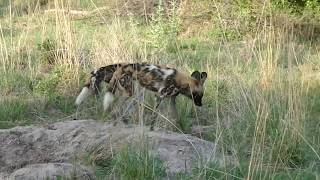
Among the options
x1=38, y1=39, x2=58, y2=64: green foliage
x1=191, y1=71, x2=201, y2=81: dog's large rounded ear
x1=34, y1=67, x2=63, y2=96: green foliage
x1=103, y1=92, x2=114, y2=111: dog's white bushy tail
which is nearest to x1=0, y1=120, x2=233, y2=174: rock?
x1=103, y1=92, x2=114, y2=111: dog's white bushy tail

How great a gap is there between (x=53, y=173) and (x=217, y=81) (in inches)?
111

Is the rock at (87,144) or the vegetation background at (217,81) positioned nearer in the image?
the vegetation background at (217,81)

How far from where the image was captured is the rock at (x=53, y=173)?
368cm

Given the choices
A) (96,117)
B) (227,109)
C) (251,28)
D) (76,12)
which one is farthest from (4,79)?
(76,12)

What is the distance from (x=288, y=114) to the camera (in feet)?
14.6

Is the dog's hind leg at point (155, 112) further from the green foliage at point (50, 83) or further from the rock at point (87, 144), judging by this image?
the green foliage at point (50, 83)

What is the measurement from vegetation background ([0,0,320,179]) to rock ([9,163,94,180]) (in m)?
0.15

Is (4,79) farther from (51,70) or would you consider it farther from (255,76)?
(255,76)

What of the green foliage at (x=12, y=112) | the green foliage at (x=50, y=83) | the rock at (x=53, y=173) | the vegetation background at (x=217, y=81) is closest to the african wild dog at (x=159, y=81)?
the vegetation background at (x=217, y=81)

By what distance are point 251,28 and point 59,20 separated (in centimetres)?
428

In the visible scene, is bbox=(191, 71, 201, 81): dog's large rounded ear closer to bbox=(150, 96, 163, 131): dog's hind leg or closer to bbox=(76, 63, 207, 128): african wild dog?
bbox=(76, 63, 207, 128): african wild dog

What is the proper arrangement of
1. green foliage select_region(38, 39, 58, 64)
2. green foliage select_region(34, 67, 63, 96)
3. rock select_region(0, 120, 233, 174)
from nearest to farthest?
rock select_region(0, 120, 233, 174)
green foliage select_region(34, 67, 63, 96)
green foliage select_region(38, 39, 58, 64)

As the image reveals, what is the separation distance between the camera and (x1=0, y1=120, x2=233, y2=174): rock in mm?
4113

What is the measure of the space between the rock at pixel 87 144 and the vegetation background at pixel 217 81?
7.1 inches
